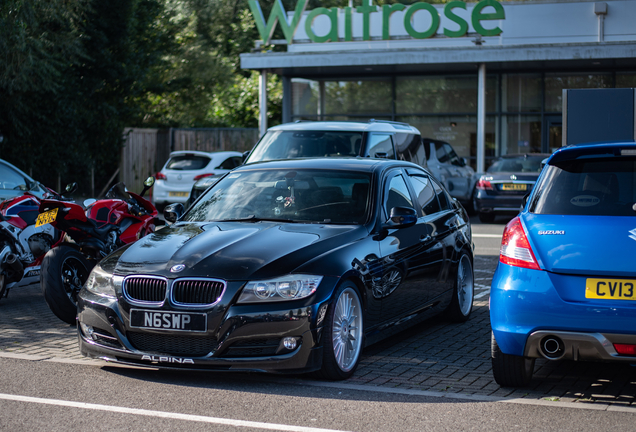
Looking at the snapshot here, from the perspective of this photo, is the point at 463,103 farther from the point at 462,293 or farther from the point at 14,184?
the point at 462,293

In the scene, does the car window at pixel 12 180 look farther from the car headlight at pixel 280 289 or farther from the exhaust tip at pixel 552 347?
the exhaust tip at pixel 552 347

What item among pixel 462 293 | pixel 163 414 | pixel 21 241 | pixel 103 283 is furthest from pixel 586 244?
pixel 21 241

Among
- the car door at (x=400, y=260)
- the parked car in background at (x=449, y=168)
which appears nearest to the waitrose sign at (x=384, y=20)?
the parked car in background at (x=449, y=168)

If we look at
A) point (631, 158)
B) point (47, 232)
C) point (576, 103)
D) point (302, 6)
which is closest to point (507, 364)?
point (631, 158)

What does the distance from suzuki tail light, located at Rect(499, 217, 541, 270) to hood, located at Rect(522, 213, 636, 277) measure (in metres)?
0.04

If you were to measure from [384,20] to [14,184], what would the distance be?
669 inches

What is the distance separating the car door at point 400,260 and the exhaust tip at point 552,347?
4.90 feet

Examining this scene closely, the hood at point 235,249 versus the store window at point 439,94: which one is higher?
the store window at point 439,94

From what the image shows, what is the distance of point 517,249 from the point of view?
5215 mm

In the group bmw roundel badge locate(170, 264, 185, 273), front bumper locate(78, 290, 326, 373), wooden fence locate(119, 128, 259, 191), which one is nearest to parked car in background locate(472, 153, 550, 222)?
wooden fence locate(119, 128, 259, 191)

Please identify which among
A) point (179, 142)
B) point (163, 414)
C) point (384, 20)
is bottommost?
point (163, 414)

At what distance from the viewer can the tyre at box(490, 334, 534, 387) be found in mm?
5352

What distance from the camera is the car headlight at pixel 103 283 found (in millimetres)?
5637

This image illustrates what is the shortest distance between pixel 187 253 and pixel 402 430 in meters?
1.99
